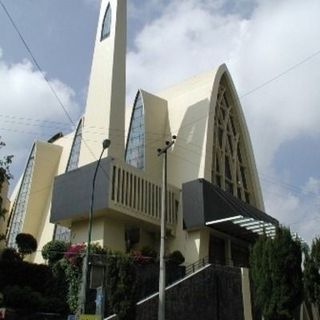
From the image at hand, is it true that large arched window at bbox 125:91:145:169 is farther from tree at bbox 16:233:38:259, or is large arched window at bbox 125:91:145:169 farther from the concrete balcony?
tree at bbox 16:233:38:259

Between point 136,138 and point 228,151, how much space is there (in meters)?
8.81

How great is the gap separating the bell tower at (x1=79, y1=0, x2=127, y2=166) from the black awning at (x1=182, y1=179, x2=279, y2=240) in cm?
561

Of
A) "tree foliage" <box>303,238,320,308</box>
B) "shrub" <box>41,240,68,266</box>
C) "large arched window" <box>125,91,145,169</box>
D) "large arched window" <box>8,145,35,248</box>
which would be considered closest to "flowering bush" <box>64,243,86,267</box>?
"shrub" <box>41,240,68,266</box>

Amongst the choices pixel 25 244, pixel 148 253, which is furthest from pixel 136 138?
pixel 148 253

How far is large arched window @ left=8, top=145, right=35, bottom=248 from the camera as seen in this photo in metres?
52.7

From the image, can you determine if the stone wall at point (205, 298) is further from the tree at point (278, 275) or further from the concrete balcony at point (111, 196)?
the concrete balcony at point (111, 196)

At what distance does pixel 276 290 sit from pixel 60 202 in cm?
1772

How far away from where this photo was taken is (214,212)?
37.4 metres

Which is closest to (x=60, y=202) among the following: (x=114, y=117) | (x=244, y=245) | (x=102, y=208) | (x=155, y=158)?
(x=102, y=208)

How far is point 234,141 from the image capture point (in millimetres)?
51406

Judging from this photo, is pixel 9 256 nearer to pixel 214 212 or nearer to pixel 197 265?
pixel 197 265

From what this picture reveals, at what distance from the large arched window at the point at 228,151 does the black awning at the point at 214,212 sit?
6419mm

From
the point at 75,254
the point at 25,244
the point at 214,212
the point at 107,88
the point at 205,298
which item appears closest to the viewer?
the point at 205,298

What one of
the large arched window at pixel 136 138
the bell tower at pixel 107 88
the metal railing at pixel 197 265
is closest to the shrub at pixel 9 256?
the bell tower at pixel 107 88
